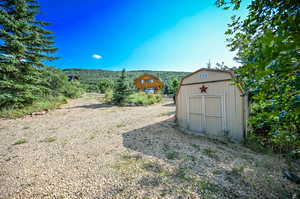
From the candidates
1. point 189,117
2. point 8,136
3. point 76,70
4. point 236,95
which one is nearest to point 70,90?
point 8,136

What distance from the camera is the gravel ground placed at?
1.85 metres

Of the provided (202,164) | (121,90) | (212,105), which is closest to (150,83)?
(121,90)

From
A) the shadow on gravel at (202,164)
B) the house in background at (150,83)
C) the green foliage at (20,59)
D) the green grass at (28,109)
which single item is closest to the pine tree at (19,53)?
the green foliage at (20,59)

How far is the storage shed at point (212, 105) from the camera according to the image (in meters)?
3.59

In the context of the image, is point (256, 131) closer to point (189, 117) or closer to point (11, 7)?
point (189, 117)

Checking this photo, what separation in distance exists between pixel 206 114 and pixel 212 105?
1.36ft

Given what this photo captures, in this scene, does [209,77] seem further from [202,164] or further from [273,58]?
[273,58]

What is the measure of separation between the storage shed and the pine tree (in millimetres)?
10123

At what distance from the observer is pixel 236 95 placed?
3588mm

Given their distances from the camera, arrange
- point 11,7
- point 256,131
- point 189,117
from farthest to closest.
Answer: point 11,7, point 189,117, point 256,131

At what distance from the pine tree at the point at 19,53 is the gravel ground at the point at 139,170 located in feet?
17.7

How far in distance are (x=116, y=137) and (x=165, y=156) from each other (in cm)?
206

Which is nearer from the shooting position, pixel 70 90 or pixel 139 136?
pixel 139 136

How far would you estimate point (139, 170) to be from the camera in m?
2.36
